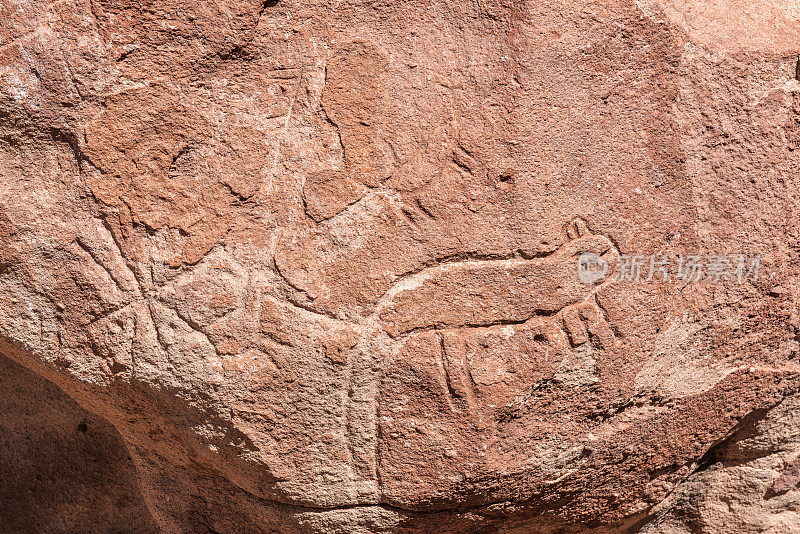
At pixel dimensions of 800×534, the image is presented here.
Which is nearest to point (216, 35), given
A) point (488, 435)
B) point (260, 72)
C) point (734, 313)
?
point (260, 72)

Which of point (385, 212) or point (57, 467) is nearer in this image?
point (385, 212)

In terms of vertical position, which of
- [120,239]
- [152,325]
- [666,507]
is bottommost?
[666,507]

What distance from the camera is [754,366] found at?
1009mm

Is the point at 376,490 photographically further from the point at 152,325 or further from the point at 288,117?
the point at 288,117

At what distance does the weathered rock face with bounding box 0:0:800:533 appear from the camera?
0.87 m

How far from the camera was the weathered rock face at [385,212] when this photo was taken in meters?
0.87

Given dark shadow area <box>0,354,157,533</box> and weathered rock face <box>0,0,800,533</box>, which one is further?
dark shadow area <box>0,354,157,533</box>

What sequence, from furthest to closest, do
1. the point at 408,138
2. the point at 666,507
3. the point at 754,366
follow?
the point at 666,507 → the point at 754,366 → the point at 408,138

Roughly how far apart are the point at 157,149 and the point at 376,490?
1.72 feet

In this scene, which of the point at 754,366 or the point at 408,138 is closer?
the point at 408,138

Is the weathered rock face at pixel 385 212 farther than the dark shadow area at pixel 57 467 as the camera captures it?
No

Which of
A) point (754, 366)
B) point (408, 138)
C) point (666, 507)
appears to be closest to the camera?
point (408, 138)

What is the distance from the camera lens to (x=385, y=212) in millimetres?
878

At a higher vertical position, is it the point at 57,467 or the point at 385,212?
the point at 385,212
